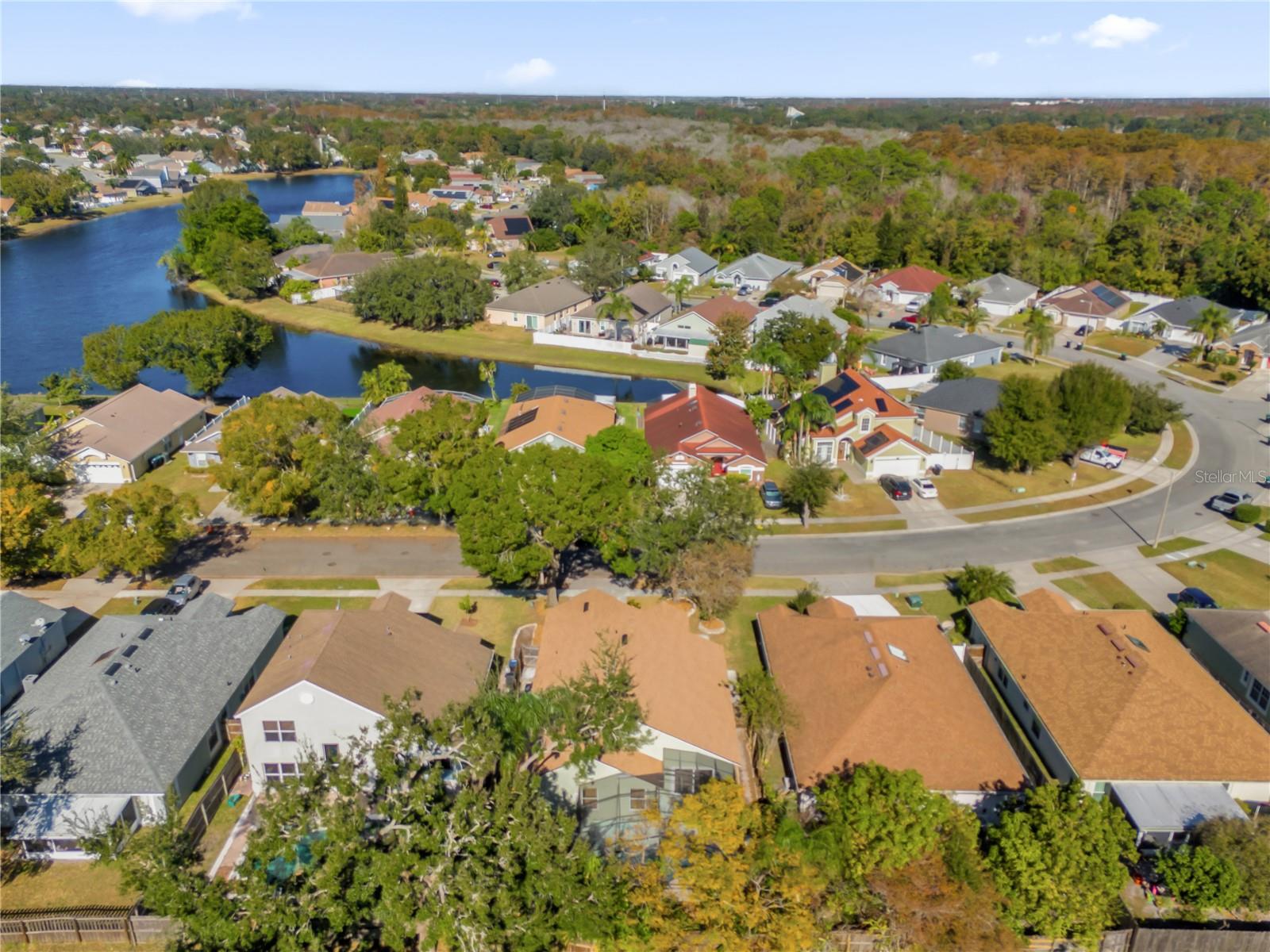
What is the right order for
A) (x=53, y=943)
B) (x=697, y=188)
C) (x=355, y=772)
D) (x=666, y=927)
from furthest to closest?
(x=697, y=188), (x=355, y=772), (x=53, y=943), (x=666, y=927)

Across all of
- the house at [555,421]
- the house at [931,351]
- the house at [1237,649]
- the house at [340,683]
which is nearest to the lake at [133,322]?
the house at [555,421]

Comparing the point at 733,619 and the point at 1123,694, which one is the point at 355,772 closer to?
the point at 733,619

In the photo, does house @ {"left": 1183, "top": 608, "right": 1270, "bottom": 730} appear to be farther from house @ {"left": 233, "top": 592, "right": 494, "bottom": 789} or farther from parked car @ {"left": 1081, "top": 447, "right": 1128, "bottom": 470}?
house @ {"left": 233, "top": 592, "right": 494, "bottom": 789}

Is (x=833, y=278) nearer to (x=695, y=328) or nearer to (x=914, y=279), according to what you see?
(x=914, y=279)

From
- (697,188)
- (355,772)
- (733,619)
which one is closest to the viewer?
(355,772)

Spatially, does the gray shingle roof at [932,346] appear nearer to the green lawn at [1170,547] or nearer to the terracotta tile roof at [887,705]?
the green lawn at [1170,547]

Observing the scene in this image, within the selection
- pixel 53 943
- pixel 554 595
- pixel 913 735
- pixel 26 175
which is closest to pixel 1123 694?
pixel 913 735
